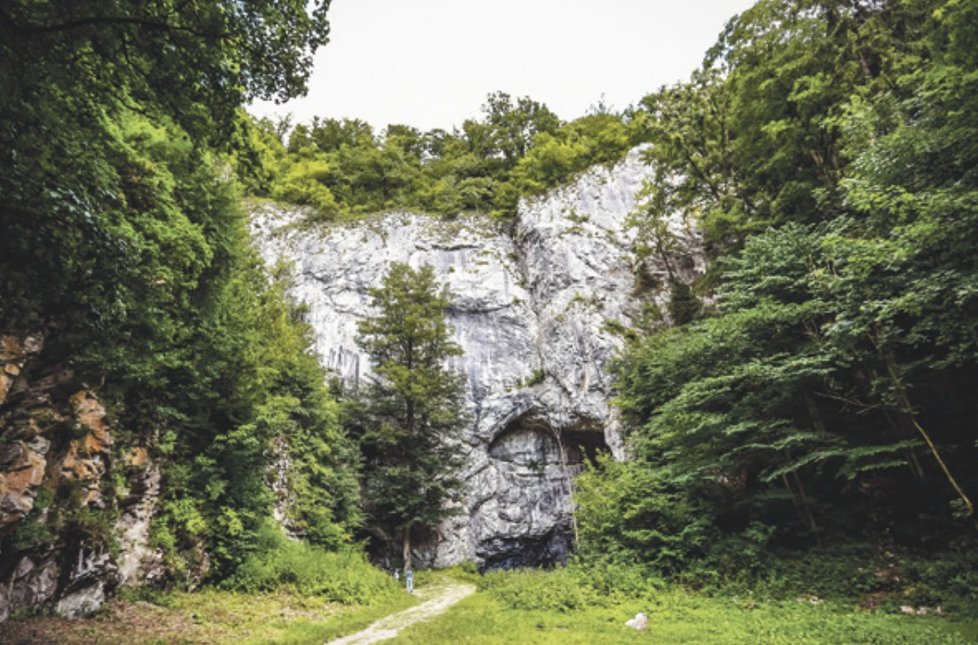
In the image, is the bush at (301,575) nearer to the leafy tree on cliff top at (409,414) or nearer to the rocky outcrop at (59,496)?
the rocky outcrop at (59,496)

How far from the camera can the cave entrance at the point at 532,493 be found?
2164 centimetres

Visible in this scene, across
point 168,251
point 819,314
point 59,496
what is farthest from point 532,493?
point 168,251

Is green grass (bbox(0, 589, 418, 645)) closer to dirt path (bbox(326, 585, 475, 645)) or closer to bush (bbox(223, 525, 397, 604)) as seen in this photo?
dirt path (bbox(326, 585, 475, 645))

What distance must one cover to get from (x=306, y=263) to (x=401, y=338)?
35.5 feet

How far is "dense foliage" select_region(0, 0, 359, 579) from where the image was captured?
12.5 feet

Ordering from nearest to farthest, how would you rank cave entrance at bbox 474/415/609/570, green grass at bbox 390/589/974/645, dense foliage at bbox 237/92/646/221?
green grass at bbox 390/589/974/645 → cave entrance at bbox 474/415/609/570 → dense foliage at bbox 237/92/646/221

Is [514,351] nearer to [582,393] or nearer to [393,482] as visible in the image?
[582,393]

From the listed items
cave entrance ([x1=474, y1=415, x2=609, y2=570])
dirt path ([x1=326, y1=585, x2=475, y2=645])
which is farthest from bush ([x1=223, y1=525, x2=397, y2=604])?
cave entrance ([x1=474, y1=415, x2=609, y2=570])

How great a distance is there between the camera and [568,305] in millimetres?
24453

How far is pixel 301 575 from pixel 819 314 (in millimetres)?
13515

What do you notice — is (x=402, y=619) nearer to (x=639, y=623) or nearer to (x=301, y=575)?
(x=301, y=575)

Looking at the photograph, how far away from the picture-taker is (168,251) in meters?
8.53

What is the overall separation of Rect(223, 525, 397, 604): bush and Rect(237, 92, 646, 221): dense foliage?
70.6 ft

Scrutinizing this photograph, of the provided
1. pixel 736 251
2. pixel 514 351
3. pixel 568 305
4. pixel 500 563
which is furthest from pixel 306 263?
pixel 736 251
